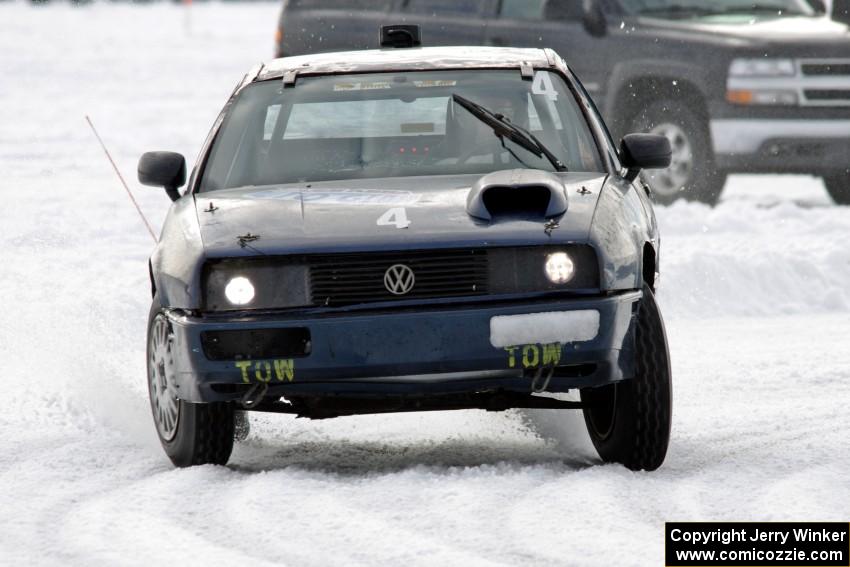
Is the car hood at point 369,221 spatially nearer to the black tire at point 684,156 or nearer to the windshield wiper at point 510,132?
the windshield wiper at point 510,132

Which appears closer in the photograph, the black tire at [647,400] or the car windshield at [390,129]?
the black tire at [647,400]

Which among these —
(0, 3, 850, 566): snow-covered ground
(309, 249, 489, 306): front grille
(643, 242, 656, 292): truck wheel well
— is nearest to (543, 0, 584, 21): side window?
Answer: (0, 3, 850, 566): snow-covered ground

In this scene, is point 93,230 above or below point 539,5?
below

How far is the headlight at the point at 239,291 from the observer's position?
19.1 feet

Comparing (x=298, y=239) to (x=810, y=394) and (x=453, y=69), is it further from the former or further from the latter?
(x=810, y=394)

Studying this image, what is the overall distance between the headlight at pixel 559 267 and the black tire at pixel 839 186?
937cm

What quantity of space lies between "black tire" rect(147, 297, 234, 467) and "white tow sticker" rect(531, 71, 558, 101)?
6.15ft

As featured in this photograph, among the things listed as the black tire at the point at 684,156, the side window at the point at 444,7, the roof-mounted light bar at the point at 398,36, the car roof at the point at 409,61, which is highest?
the car roof at the point at 409,61

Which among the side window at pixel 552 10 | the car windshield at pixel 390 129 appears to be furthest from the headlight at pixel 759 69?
the car windshield at pixel 390 129

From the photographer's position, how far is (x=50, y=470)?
6.43m

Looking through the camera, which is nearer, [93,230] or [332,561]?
[332,561]

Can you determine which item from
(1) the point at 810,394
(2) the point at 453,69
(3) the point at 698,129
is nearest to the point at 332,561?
(2) the point at 453,69

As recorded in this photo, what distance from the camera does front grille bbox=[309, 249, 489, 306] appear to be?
5.77m

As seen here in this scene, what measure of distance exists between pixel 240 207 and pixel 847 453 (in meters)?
2.30
